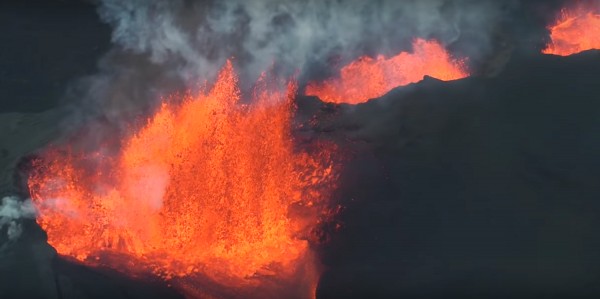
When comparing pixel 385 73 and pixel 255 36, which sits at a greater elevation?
pixel 255 36

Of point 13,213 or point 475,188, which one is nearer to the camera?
point 13,213

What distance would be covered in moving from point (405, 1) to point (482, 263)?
9.28 ft

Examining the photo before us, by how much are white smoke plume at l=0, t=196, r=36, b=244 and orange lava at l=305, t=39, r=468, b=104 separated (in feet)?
10.2

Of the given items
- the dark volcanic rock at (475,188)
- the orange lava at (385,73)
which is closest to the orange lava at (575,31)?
the dark volcanic rock at (475,188)

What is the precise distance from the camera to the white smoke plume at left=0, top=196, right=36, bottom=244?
5496mm

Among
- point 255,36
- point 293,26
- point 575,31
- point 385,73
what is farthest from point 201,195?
point 575,31

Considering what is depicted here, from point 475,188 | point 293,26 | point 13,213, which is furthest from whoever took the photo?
point 293,26

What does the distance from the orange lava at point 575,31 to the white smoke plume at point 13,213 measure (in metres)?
5.64

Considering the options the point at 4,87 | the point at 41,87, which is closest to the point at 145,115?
the point at 41,87

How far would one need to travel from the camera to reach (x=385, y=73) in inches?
236

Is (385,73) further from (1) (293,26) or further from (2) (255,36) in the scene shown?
(2) (255,36)

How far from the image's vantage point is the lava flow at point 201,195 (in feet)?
18.1

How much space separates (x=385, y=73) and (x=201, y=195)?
2374 mm

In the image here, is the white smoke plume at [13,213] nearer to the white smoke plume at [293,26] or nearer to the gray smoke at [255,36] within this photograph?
the gray smoke at [255,36]
